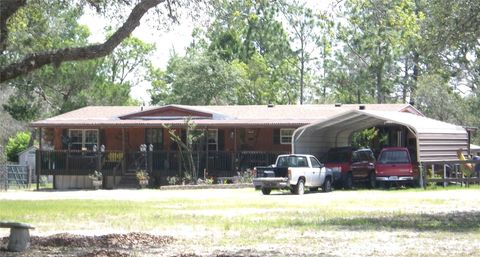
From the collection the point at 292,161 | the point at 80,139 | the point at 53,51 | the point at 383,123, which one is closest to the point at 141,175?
the point at 80,139

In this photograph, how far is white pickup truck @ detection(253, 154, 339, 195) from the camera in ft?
100

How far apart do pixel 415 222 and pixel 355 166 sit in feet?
57.5

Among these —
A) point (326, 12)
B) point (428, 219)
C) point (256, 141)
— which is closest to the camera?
point (326, 12)

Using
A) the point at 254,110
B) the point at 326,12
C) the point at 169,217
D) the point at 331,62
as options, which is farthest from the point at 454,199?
the point at 331,62

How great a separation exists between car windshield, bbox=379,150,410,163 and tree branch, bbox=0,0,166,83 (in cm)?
2275

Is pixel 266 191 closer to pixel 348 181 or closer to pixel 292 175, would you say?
pixel 292 175

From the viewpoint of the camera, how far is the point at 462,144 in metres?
38.6

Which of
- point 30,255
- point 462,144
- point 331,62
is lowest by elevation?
point 30,255

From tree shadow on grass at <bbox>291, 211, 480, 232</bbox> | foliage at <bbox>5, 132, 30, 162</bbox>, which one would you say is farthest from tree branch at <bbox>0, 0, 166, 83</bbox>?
foliage at <bbox>5, 132, 30, 162</bbox>

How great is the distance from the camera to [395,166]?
1340 inches

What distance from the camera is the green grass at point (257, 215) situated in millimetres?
16578

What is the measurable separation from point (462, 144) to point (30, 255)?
96.6 feet

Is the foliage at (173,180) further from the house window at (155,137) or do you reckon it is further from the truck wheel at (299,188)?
the truck wheel at (299,188)

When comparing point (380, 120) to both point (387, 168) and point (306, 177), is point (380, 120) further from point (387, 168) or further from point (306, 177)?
point (306, 177)
